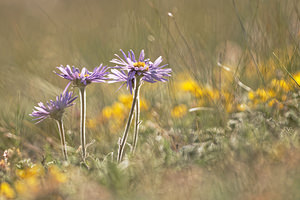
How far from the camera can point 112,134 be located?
2.36 meters

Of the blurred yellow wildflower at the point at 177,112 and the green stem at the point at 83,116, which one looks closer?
the green stem at the point at 83,116

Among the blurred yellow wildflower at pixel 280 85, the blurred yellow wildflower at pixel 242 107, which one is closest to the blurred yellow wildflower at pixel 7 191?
the blurred yellow wildflower at pixel 242 107

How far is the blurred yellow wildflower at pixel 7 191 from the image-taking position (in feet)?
5.32

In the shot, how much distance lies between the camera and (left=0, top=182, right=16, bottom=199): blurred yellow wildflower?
5.32 ft

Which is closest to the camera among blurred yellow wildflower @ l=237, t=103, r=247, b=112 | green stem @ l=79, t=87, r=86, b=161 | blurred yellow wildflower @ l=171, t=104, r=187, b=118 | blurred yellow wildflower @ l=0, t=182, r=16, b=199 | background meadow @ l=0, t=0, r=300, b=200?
background meadow @ l=0, t=0, r=300, b=200

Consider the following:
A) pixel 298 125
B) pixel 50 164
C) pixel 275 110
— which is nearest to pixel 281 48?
pixel 275 110

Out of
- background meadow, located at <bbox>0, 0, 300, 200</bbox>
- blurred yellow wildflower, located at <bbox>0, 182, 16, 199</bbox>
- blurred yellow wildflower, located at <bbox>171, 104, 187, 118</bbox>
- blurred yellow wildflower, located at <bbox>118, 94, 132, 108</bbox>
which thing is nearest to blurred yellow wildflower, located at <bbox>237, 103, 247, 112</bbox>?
background meadow, located at <bbox>0, 0, 300, 200</bbox>

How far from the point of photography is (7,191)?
1.65 meters

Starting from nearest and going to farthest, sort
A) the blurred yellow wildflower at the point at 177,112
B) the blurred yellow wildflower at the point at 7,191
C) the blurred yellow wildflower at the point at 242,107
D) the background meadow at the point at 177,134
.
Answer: the background meadow at the point at 177,134, the blurred yellow wildflower at the point at 7,191, the blurred yellow wildflower at the point at 242,107, the blurred yellow wildflower at the point at 177,112

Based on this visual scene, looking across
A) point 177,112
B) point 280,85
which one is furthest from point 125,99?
point 280,85

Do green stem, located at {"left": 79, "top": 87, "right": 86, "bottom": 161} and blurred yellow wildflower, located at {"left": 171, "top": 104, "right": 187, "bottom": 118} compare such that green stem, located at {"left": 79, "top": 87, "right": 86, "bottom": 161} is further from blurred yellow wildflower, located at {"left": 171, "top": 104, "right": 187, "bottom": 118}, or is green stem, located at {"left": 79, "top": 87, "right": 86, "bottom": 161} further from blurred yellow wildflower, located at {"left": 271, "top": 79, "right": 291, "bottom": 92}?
blurred yellow wildflower, located at {"left": 271, "top": 79, "right": 291, "bottom": 92}

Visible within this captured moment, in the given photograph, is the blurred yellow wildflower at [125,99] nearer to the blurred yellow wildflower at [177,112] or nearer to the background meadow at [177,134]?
the background meadow at [177,134]

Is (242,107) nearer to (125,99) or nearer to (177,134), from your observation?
(177,134)

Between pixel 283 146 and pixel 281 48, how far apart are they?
1.09m
